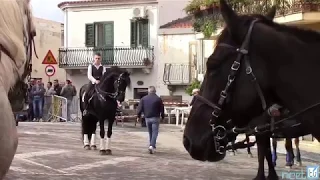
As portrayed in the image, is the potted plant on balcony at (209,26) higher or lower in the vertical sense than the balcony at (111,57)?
higher

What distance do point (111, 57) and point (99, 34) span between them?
1.72 meters

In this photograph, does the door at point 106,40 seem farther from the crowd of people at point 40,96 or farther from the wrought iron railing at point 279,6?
the wrought iron railing at point 279,6

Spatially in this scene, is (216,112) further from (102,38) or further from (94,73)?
(102,38)

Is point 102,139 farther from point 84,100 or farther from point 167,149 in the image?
point 167,149

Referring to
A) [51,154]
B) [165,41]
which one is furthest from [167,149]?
[165,41]

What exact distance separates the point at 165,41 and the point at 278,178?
23.2m

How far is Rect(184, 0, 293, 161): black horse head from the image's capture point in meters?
3.57

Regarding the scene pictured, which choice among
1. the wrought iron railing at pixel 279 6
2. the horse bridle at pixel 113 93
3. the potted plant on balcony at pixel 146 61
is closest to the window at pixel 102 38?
the potted plant on balcony at pixel 146 61

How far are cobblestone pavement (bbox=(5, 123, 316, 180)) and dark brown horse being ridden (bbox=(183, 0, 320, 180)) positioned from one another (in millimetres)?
6787

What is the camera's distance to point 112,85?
47.7ft

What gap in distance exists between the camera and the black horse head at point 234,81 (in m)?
3.57

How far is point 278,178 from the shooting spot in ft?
32.4

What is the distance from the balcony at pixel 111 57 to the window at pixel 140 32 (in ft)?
1.25

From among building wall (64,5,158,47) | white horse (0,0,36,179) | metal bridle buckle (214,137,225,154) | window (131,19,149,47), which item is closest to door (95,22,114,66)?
building wall (64,5,158,47)
